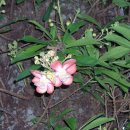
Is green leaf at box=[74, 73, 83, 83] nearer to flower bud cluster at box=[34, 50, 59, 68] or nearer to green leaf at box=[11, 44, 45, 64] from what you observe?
green leaf at box=[11, 44, 45, 64]

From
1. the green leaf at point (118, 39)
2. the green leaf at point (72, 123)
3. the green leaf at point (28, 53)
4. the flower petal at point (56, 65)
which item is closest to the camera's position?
the flower petal at point (56, 65)

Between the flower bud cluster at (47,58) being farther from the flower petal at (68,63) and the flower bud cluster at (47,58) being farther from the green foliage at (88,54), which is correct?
the green foliage at (88,54)

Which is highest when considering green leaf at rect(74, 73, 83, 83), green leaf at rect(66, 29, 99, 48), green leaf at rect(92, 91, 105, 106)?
green leaf at rect(66, 29, 99, 48)

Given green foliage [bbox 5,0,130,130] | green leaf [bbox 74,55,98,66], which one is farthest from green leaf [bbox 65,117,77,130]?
green leaf [bbox 74,55,98,66]

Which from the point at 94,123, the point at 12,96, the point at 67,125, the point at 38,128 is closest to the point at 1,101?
the point at 12,96

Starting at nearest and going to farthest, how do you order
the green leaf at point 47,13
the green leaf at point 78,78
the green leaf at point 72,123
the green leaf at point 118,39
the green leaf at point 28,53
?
the green leaf at point 118,39 → the green leaf at point 28,53 → the green leaf at point 72,123 → the green leaf at point 78,78 → the green leaf at point 47,13

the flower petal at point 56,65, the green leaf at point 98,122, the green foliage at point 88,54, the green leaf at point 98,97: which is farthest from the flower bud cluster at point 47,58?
the green leaf at point 98,97

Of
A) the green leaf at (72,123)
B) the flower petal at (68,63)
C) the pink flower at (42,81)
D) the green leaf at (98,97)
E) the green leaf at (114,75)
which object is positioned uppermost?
the flower petal at (68,63)

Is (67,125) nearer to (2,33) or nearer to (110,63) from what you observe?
(110,63)

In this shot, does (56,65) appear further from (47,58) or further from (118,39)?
(118,39)

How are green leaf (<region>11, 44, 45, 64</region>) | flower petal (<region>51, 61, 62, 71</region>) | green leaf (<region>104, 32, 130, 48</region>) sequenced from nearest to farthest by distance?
flower petal (<region>51, 61, 62, 71</region>) < green leaf (<region>104, 32, 130, 48</region>) < green leaf (<region>11, 44, 45, 64</region>)

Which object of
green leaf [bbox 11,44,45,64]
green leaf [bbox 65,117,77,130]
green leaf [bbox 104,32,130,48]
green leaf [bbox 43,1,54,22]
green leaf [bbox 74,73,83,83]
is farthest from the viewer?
green leaf [bbox 43,1,54,22]
